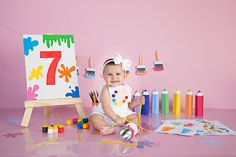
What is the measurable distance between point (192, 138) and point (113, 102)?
1.32 ft

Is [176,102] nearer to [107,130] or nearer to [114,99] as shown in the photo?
[114,99]

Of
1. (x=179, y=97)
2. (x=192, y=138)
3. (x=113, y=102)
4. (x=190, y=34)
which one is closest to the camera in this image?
(x=192, y=138)

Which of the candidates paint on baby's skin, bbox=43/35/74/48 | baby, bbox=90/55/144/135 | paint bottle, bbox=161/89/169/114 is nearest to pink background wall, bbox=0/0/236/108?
paint bottle, bbox=161/89/169/114

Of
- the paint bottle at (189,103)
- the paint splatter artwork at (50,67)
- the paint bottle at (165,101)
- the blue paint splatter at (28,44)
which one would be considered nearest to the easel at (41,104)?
the paint splatter artwork at (50,67)

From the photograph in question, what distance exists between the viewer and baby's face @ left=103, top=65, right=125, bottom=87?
1.56 meters

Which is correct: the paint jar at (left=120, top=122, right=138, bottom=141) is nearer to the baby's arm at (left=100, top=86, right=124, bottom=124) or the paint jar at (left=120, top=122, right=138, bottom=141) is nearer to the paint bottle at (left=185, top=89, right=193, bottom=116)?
the baby's arm at (left=100, top=86, right=124, bottom=124)

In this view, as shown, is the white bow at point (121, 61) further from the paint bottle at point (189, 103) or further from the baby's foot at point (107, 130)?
the paint bottle at point (189, 103)

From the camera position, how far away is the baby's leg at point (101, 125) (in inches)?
57.1

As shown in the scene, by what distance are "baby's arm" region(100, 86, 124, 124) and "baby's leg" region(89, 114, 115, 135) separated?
0.13 ft

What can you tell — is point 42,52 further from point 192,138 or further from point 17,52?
point 192,138

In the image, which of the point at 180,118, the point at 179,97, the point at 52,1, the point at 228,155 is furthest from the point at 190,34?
the point at 228,155

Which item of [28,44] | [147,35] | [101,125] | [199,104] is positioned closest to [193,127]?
[199,104]

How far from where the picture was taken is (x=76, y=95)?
66.4 inches

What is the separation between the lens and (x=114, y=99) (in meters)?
1.57
